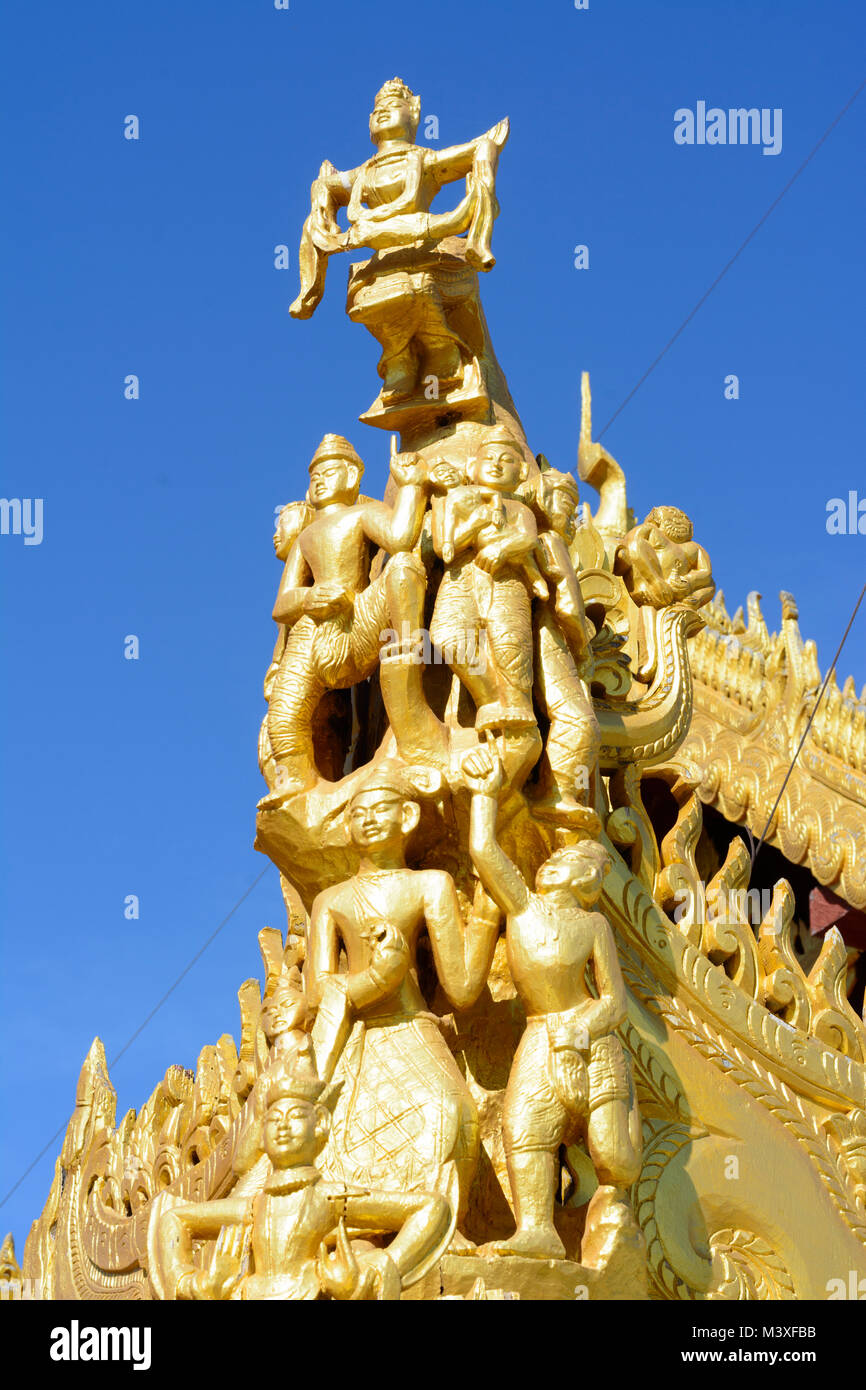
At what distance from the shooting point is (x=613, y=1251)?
5430 millimetres

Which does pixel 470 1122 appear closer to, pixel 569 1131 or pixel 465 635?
pixel 569 1131

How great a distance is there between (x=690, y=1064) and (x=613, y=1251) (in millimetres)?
941

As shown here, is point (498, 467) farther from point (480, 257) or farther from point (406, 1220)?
point (406, 1220)

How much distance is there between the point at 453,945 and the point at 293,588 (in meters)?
1.21

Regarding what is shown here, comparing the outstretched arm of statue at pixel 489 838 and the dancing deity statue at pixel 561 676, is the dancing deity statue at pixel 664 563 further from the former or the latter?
the outstretched arm of statue at pixel 489 838

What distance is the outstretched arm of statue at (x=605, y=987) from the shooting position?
5.61 meters

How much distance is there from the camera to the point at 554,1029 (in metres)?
5.59

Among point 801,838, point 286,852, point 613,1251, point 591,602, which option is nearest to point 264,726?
point 286,852

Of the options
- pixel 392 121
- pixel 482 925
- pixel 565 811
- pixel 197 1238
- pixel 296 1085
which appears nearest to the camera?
pixel 296 1085

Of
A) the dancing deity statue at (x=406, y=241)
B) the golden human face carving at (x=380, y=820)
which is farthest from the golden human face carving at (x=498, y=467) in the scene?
the golden human face carving at (x=380, y=820)

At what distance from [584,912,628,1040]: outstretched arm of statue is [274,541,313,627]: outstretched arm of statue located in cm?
125

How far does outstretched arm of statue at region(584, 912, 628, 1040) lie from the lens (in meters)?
5.61

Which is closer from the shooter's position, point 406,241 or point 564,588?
point 564,588

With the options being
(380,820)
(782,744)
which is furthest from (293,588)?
(782,744)
